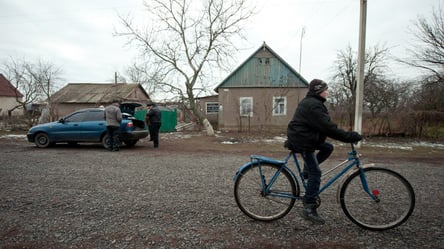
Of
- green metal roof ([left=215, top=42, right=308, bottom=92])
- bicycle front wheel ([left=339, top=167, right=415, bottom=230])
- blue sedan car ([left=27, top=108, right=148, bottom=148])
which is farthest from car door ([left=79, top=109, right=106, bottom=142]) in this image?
green metal roof ([left=215, top=42, right=308, bottom=92])

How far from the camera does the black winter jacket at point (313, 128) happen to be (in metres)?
2.65

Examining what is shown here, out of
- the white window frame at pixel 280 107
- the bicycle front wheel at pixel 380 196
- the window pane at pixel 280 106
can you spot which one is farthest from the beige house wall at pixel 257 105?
the bicycle front wheel at pixel 380 196

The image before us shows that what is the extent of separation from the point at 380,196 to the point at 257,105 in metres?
16.0

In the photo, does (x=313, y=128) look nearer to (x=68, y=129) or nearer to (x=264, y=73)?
(x=68, y=129)

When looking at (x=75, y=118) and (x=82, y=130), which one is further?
(x=75, y=118)

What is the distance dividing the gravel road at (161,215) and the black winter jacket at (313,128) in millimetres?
1059

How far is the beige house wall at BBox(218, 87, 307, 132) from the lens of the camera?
60.1ft

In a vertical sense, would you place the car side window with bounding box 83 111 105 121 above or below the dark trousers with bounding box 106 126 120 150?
above

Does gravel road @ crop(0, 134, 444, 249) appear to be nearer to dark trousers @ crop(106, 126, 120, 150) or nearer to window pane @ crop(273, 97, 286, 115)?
dark trousers @ crop(106, 126, 120, 150)

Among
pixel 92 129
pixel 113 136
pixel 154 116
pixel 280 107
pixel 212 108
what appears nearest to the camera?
pixel 113 136

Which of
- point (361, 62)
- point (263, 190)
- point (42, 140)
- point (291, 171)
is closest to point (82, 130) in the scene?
point (42, 140)

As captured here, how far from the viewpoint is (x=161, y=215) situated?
3.05 m

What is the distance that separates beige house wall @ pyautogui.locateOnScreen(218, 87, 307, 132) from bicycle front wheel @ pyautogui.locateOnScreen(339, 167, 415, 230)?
15209 mm

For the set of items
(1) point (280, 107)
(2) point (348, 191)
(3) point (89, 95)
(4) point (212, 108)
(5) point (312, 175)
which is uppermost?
(3) point (89, 95)
